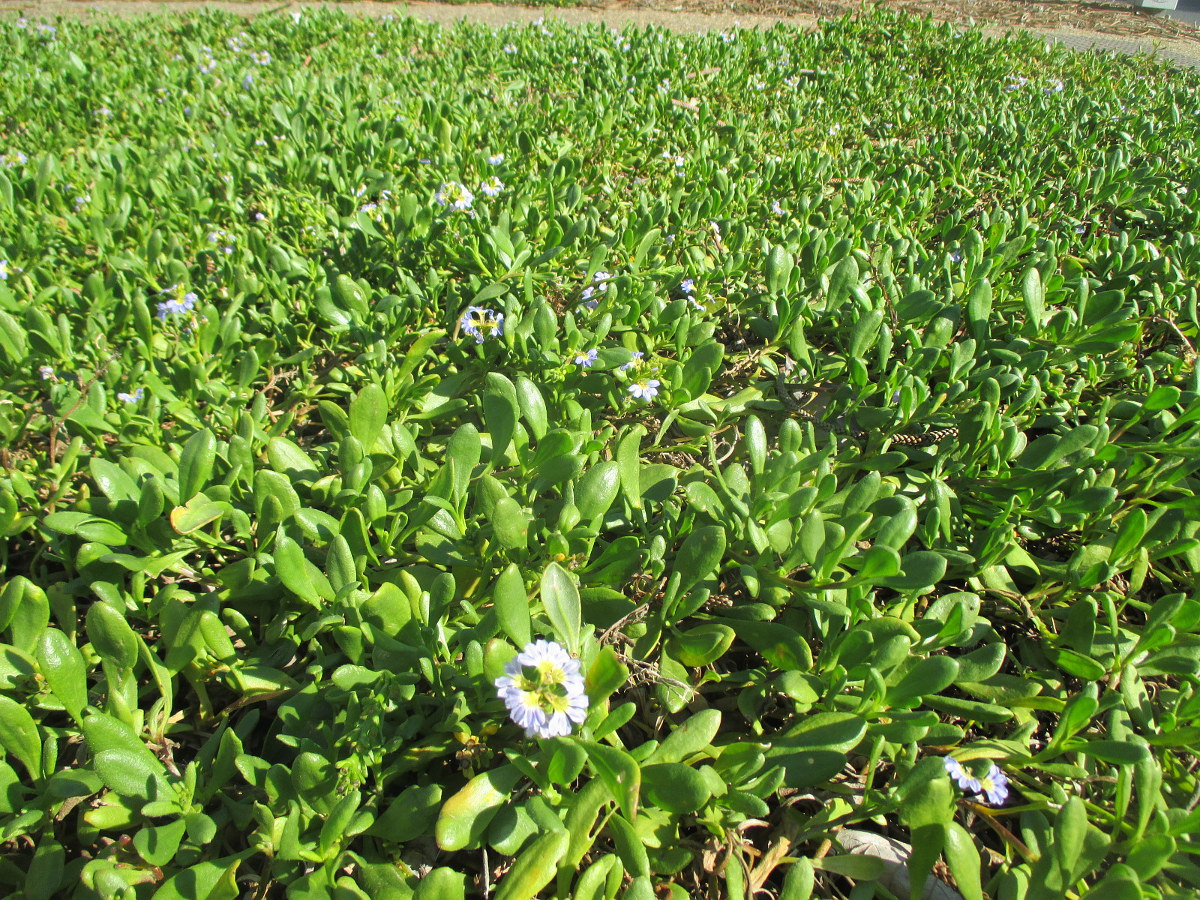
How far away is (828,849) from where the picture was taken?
146cm

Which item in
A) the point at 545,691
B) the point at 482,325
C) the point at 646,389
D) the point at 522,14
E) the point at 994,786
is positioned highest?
the point at 522,14

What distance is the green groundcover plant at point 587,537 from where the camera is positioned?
4.40ft

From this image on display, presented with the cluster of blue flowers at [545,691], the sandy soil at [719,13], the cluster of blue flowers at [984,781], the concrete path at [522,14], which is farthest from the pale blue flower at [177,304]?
the sandy soil at [719,13]

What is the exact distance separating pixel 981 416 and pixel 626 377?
0.96 m

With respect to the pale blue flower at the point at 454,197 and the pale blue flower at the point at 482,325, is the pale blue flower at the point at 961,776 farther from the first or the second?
the pale blue flower at the point at 454,197

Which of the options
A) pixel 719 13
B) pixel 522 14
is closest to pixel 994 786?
pixel 719 13

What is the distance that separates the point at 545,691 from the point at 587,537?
0.46 meters

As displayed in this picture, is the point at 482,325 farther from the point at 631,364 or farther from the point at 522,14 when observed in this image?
the point at 522,14

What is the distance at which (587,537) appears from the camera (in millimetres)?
1695

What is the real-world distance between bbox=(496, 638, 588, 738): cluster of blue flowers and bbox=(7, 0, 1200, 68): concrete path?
25.4 ft

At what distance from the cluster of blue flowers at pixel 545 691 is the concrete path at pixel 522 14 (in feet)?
25.4

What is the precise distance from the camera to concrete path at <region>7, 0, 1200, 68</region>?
7.77 meters

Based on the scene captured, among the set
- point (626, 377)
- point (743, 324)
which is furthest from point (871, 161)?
point (626, 377)

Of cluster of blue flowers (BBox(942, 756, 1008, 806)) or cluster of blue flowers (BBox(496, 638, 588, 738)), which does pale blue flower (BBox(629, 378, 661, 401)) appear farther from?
cluster of blue flowers (BBox(942, 756, 1008, 806))
